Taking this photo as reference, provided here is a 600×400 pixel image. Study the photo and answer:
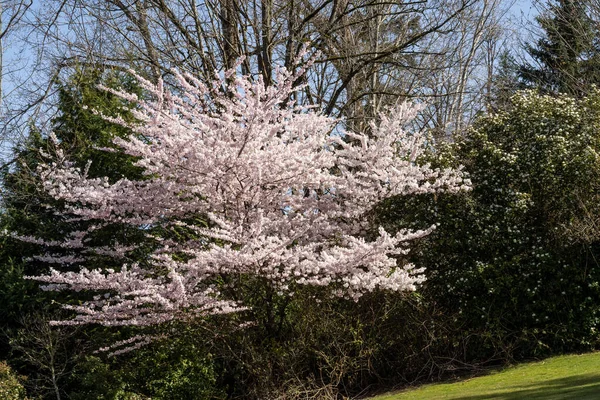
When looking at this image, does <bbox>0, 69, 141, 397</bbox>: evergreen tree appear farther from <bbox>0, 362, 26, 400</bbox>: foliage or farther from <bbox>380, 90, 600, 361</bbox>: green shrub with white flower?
<bbox>380, 90, 600, 361</bbox>: green shrub with white flower

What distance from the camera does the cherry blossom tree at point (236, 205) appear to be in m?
7.18

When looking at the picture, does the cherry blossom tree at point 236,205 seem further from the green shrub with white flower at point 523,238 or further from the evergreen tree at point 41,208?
the evergreen tree at point 41,208

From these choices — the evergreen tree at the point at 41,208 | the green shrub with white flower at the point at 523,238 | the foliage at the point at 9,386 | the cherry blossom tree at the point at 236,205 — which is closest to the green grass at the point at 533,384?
the green shrub with white flower at the point at 523,238

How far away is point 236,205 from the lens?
7.82 metres

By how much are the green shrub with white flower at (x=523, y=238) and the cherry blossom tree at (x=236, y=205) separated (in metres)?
0.54

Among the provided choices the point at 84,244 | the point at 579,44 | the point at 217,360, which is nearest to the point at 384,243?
the point at 217,360

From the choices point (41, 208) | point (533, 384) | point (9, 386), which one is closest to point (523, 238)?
point (533, 384)

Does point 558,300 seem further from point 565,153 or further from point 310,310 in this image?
point 310,310

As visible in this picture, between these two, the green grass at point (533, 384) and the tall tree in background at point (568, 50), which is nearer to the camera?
→ the green grass at point (533, 384)

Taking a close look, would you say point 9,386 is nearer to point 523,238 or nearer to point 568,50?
point 523,238

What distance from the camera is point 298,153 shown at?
7.83 m

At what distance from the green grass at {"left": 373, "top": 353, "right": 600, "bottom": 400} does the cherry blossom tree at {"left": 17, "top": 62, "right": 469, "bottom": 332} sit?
1.27m

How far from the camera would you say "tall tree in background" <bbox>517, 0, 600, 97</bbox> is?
1650cm

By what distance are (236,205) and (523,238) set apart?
3.96 m
